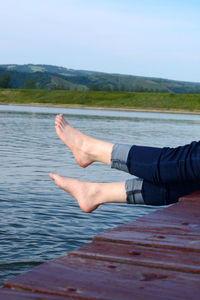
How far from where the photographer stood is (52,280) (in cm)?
175

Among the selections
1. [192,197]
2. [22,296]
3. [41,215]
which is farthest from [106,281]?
[41,215]

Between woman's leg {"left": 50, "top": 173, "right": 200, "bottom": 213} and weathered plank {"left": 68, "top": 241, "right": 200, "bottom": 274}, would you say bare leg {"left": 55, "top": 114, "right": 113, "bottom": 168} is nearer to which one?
woman's leg {"left": 50, "top": 173, "right": 200, "bottom": 213}

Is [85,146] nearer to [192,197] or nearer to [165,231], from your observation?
[192,197]

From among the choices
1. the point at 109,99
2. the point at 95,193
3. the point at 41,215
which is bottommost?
the point at 109,99

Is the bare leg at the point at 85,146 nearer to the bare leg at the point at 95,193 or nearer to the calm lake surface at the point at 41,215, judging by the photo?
the bare leg at the point at 95,193

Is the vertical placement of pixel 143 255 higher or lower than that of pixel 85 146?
lower

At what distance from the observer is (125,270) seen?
1.89 metres

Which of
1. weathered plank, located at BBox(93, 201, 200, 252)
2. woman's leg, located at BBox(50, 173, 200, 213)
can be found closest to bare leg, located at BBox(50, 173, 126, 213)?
woman's leg, located at BBox(50, 173, 200, 213)

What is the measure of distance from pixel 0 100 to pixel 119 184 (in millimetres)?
71686

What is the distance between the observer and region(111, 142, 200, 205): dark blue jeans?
3006 mm

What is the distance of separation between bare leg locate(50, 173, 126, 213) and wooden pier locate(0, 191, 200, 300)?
3.19 ft

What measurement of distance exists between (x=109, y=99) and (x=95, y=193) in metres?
73.6

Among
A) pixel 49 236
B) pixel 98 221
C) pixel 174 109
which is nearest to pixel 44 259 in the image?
pixel 49 236

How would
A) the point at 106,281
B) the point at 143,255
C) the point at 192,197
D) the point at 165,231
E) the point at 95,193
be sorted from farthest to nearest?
the point at 95,193 → the point at 192,197 → the point at 165,231 → the point at 143,255 → the point at 106,281
